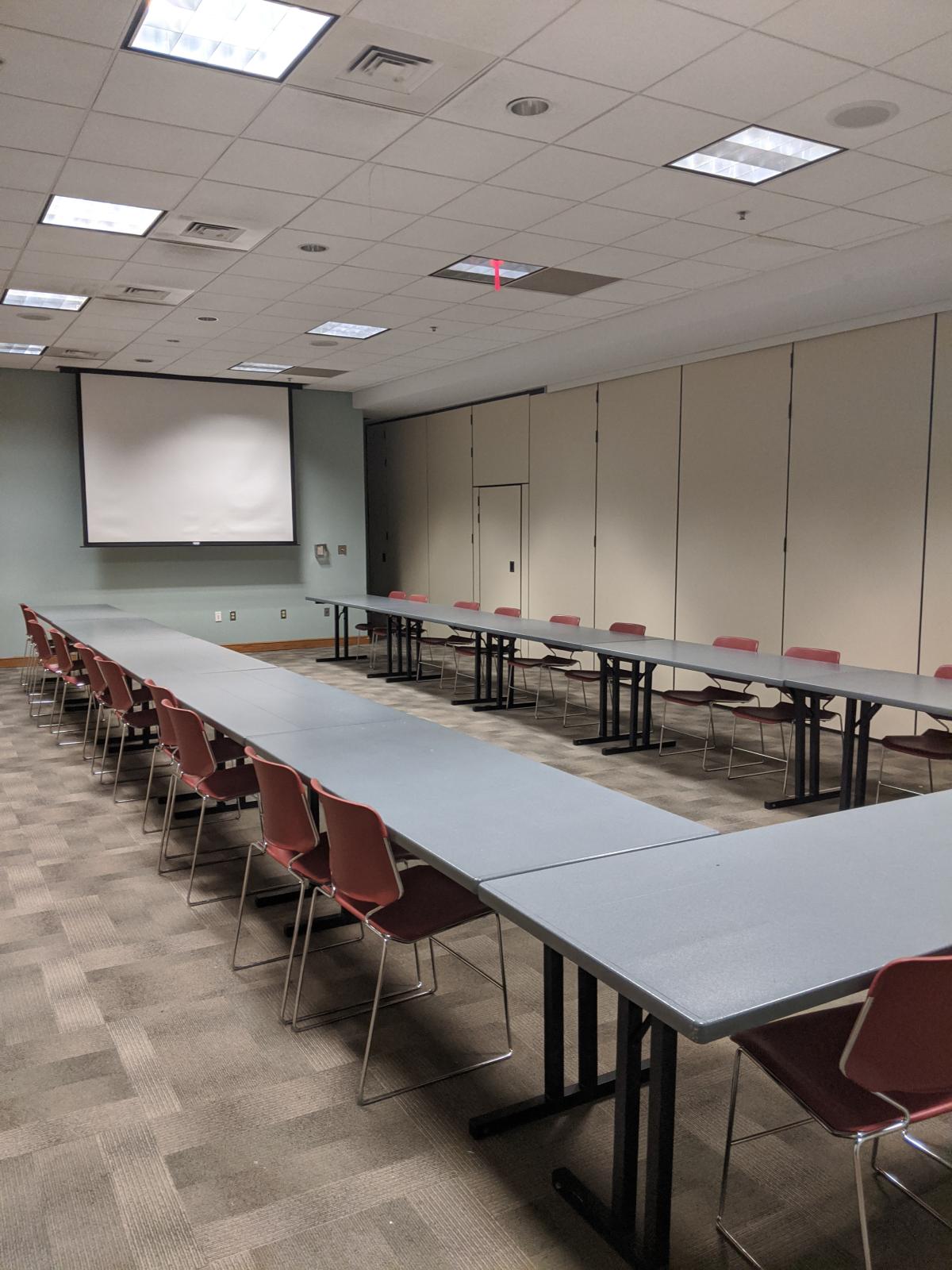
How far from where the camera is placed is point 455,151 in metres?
4.24

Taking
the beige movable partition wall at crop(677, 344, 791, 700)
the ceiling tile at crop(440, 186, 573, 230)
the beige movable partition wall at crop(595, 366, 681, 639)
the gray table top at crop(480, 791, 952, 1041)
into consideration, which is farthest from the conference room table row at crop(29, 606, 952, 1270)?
the beige movable partition wall at crop(595, 366, 681, 639)

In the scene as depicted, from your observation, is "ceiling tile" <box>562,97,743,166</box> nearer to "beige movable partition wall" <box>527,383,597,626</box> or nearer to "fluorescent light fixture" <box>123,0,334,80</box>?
"fluorescent light fixture" <box>123,0,334,80</box>

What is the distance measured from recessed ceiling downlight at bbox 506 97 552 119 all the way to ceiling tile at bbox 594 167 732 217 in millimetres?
879

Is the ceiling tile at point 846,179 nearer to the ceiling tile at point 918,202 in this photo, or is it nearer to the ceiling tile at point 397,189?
the ceiling tile at point 918,202

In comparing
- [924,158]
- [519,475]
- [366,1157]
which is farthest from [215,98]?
[519,475]

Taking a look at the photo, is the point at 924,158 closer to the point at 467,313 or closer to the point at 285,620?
the point at 467,313

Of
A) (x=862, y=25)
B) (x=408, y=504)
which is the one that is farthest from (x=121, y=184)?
(x=408, y=504)

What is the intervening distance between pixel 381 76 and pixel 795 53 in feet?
5.05

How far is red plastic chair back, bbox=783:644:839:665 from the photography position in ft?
19.0

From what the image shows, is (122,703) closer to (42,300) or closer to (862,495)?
(42,300)

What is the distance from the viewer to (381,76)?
3.56 m

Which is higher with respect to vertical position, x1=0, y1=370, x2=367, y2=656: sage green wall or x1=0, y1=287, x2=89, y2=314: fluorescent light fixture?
x1=0, y1=287, x2=89, y2=314: fluorescent light fixture

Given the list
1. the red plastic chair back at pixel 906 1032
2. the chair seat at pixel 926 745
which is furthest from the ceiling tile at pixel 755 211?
the red plastic chair back at pixel 906 1032

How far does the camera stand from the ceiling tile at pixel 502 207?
15.8 ft
